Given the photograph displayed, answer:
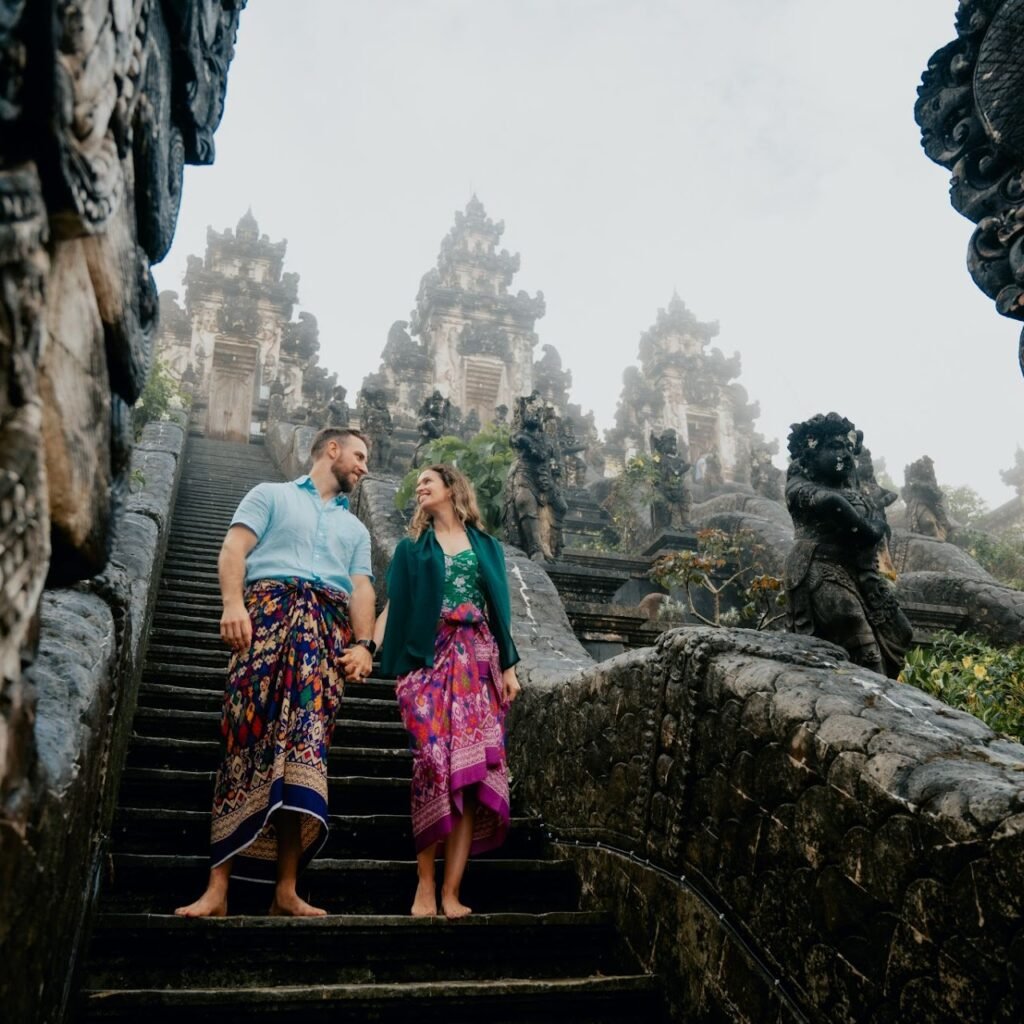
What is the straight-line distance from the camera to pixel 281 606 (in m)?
2.86

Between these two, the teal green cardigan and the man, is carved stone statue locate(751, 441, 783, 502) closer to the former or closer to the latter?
the teal green cardigan

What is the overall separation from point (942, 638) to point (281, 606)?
6.40 meters

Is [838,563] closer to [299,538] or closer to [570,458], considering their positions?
[299,538]

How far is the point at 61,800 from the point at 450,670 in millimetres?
1848

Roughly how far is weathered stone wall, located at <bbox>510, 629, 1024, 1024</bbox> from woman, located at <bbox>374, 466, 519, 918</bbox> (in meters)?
0.42

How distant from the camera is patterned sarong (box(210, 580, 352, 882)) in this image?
8.66 ft

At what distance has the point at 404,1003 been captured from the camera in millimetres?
2309

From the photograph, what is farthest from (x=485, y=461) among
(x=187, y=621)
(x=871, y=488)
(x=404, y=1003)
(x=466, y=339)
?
(x=466, y=339)

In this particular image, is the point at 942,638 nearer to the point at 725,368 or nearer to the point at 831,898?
the point at 831,898

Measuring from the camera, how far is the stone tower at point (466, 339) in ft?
89.0

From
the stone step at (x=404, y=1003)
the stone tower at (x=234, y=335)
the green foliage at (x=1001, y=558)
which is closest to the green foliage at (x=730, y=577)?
the stone step at (x=404, y=1003)

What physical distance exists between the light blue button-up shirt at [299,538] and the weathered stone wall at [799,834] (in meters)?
1.05

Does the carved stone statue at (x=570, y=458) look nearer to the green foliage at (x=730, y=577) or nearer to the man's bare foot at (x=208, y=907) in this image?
the green foliage at (x=730, y=577)

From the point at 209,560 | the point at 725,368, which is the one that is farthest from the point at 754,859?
the point at 725,368
